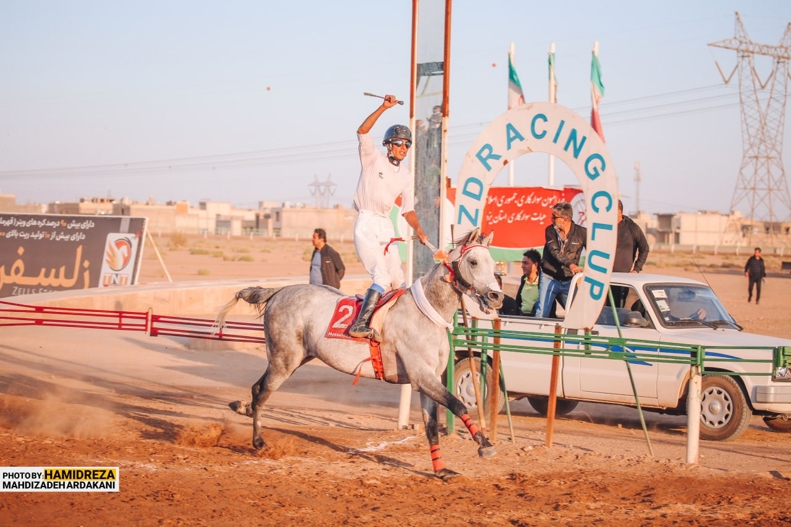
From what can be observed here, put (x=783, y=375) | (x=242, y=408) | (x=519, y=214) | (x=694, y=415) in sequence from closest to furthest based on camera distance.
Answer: (x=694, y=415) → (x=242, y=408) → (x=783, y=375) → (x=519, y=214)

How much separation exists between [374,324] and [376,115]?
2.18 metres

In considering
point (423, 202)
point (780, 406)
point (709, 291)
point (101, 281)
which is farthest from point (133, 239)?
point (780, 406)

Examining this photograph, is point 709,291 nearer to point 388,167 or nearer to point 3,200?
→ point 388,167

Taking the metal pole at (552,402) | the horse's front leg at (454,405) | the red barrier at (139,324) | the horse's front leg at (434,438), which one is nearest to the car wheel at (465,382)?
the metal pole at (552,402)

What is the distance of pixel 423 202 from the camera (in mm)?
11008

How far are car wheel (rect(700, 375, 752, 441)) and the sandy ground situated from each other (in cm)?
19

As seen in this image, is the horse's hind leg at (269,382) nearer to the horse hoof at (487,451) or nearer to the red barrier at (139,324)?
the red barrier at (139,324)

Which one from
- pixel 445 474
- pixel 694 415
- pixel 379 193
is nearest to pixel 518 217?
pixel 379 193

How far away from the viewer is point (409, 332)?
8.50 meters

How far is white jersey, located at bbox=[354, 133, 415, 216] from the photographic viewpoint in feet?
30.2

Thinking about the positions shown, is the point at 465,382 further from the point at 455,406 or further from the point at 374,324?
the point at 455,406

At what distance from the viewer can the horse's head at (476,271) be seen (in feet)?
25.9

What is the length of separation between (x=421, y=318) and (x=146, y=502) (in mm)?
3002

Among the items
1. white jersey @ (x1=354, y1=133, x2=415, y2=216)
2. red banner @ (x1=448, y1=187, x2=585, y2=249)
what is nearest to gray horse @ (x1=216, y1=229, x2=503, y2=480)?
white jersey @ (x1=354, y1=133, x2=415, y2=216)
